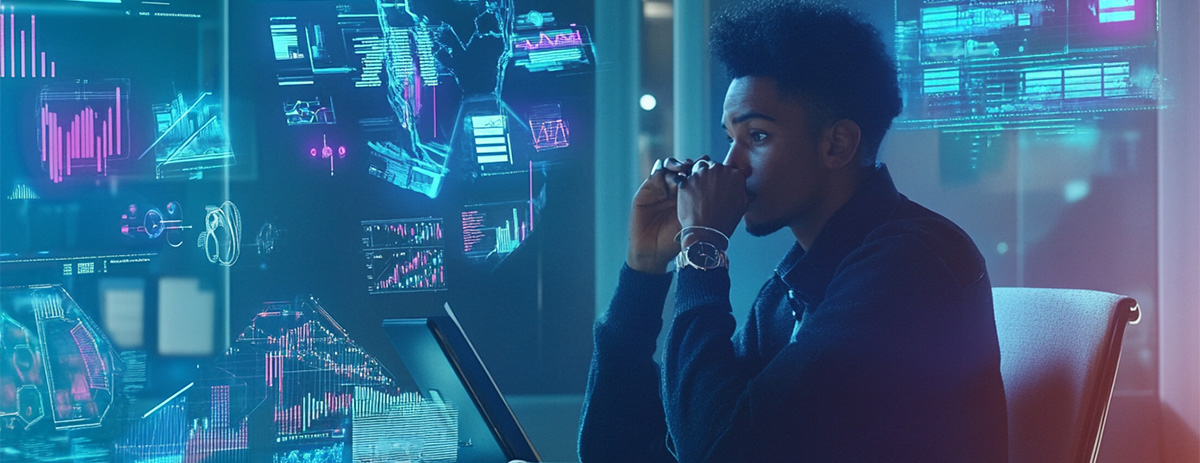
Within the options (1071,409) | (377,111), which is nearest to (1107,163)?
(1071,409)

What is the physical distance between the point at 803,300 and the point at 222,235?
1.91 m

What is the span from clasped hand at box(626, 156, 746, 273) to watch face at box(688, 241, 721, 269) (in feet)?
0.05

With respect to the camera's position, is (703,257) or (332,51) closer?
(703,257)

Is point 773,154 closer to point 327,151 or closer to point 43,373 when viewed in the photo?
point 327,151

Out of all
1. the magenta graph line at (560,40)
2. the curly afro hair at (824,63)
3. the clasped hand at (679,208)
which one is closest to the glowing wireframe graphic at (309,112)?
the magenta graph line at (560,40)

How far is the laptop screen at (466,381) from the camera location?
4.30 feet

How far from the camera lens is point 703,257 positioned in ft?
3.72

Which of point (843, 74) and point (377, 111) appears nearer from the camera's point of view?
point (843, 74)

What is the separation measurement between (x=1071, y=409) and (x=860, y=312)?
1.27ft

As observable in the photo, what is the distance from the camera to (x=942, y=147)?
7.68ft

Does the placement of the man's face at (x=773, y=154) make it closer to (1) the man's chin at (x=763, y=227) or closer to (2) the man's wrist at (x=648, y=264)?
(1) the man's chin at (x=763, y=227)

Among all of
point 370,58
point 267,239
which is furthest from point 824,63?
point 267,239

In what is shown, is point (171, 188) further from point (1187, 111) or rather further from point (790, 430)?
point (1187, 111)

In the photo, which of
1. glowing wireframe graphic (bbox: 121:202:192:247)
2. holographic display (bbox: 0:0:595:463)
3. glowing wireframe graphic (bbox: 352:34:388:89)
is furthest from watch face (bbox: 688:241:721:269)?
glowing wireframe graphic (bbox: 121:202:192:247)
